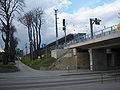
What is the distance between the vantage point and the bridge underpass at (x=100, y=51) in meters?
31.9

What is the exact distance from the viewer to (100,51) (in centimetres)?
4034

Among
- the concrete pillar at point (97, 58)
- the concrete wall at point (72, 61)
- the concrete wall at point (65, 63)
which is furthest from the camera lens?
the concrete wall at point (72, 61)

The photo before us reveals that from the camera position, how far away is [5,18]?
1505 inches

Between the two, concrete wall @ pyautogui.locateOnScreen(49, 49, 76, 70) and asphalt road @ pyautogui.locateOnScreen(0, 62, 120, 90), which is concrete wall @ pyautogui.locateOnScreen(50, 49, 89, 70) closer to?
concrete wall @ pyautogui.locateOnScreen(49, 49, 76, 70)

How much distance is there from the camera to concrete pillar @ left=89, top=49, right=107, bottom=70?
127 feet

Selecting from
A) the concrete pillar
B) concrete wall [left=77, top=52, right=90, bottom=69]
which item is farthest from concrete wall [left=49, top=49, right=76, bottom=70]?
the concrete pillar

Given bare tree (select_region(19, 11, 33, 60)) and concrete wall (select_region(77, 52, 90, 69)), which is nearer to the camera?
concrete wall (select_region(77, 52, 90, 69))

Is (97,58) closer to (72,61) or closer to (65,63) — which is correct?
(72,61)

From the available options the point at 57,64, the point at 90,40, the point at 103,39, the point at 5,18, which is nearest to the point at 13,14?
the point at 5,18

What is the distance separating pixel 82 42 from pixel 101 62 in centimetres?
576

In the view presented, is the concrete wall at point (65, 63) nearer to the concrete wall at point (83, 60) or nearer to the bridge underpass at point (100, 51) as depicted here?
the concrete wall at point (83, 60)

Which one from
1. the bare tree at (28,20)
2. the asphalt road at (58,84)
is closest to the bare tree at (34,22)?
the bare tree at (28,20)

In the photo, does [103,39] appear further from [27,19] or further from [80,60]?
[27,19]

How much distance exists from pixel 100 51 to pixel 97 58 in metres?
1.70
